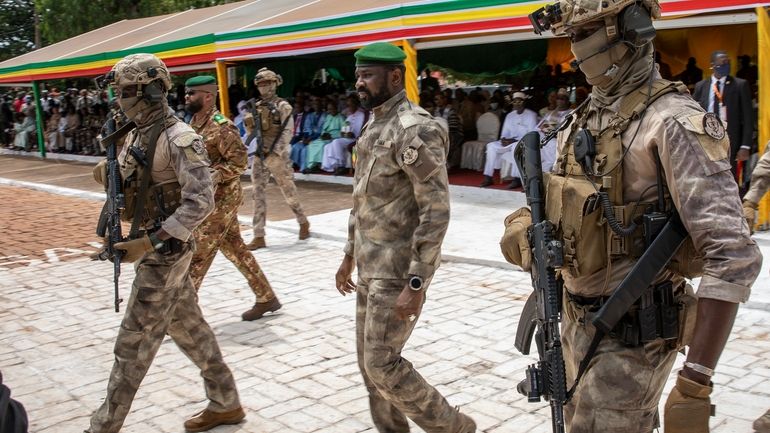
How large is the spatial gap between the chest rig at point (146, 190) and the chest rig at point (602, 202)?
227 cm

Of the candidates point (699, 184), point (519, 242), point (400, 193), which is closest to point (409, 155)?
point (400, 193)

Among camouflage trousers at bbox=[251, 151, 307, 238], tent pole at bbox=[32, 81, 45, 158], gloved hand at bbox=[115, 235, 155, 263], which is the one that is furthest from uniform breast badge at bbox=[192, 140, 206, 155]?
tent pole at bbox=[32, 81, 45, 158]

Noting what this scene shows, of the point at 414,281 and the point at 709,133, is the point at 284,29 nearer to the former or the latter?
the point at 414,281

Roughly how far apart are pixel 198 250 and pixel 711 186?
434 centimetres

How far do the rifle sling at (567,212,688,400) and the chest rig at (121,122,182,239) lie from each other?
2.47 metres

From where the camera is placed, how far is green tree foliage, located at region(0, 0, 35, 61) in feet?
128

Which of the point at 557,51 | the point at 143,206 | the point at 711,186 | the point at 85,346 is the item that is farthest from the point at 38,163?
the point at 711,186

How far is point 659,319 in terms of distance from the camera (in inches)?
91.4

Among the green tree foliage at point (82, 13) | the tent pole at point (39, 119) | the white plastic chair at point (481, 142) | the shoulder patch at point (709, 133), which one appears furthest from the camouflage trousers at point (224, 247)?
the green tree foliage at point (82, 13)

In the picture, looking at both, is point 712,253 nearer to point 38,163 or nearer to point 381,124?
point 381,124

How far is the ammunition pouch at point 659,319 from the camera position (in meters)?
2.30

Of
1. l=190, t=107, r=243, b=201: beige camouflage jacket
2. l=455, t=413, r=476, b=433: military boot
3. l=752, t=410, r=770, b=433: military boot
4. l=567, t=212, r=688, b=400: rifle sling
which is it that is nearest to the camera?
l=567, t=212, r=688, b=400: rifle sling

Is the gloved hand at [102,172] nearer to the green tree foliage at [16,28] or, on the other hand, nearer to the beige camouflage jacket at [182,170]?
the beige camouflage jacket at [182,170]

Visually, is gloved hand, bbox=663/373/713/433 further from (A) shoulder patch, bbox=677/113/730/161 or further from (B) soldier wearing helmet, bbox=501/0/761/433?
(A) shoulder patch, bbox=677/113/730/161
